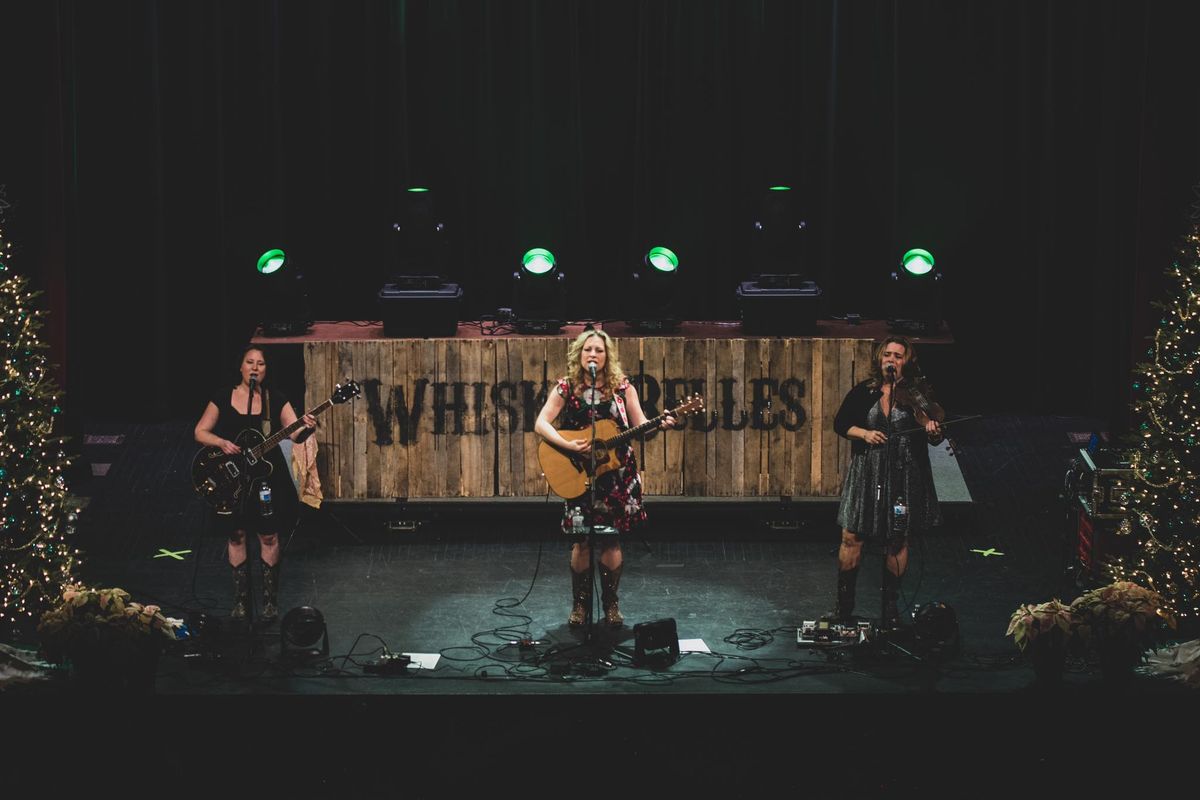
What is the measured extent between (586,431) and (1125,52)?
5249mm

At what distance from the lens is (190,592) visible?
9.44 metres

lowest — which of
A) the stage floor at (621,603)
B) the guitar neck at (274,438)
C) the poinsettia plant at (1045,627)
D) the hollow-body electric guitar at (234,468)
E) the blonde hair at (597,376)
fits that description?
the stage floor at (621,603)

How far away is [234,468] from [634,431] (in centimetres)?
208

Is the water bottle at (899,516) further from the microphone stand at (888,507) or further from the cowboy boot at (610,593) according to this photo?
the cowboy boot at (610,593)

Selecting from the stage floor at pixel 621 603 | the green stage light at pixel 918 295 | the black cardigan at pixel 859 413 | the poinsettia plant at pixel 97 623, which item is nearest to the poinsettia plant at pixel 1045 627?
the stage floor at pixel 621 603

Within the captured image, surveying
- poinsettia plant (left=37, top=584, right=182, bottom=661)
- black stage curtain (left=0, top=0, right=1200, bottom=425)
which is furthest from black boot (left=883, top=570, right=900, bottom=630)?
black stage curtain (left=0, top=0, right=1200, bottom=425)

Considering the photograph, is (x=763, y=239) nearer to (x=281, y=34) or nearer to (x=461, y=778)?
(x=281, y=34)

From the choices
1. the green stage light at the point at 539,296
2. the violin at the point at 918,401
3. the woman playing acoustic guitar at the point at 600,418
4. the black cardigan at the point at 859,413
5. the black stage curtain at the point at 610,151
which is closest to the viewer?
the violin at the point at 918,401

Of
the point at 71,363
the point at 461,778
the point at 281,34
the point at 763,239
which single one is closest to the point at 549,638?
the point at 461,778

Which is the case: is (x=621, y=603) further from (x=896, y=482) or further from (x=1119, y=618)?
(x=1119, y=618)

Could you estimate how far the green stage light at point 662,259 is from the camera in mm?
10734

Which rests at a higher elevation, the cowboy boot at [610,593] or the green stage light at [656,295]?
the green stage light at [656,295]

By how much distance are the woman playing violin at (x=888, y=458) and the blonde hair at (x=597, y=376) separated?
116 cm

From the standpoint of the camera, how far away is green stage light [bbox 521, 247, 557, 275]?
10.6m
